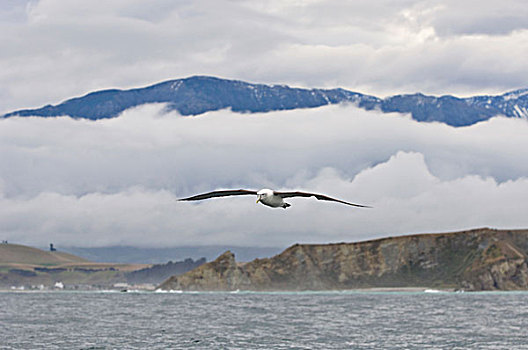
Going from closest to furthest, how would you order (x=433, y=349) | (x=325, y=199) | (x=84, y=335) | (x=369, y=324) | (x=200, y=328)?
(x=325, y=199)
(x=433, y=349)
(x=84, y=335)
(x=200, y=328)
(x=369, y=324)

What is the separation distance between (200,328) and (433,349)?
55.1 meters

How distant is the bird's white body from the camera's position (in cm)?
5091

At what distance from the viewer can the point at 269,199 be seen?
2018 inches

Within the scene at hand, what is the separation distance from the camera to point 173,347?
367ft

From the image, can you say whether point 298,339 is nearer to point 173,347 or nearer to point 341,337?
point 341,337

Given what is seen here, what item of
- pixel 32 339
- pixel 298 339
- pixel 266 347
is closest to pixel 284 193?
pixel 266 347

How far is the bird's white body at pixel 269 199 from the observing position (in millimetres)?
50906

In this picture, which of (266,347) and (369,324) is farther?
(369,324)

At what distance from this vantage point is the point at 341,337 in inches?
5054

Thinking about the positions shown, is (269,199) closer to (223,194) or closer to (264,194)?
(264,194)

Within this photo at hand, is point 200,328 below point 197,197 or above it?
below

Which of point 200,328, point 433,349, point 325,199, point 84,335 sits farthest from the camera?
point 200,328

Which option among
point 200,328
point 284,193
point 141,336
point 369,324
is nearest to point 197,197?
point 284,193

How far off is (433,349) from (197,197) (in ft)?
222
